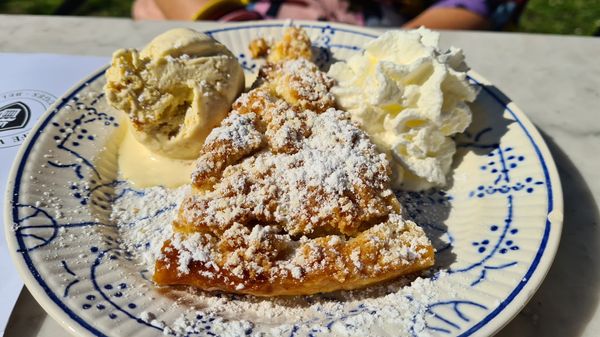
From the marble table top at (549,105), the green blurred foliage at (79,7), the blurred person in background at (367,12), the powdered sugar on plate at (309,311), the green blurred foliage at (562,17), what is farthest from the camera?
the green blurred foliage at (79,7)


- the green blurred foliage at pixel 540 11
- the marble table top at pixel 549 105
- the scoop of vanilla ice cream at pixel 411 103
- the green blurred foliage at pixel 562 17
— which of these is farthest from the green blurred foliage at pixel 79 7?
the green blurred foliage at pixel 562 17

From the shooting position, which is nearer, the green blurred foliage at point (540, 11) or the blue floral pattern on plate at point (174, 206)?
the blue floral pattern on plate at point (174, 206)

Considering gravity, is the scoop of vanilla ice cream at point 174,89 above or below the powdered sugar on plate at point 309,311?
above

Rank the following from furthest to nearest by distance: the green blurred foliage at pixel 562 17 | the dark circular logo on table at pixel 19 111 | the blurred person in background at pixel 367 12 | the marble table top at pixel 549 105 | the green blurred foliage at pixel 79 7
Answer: the green blurred foliage at pixel 79 7
the green blurred foliage at pixel 562 17
the blurred person in background at pixel 367 12
the dark circular logo on table at pixel 19 111
the marble table top at pixel 549 105

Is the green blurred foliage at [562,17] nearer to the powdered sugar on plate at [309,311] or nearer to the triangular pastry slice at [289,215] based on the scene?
the triangular pastry slice at [289,215]

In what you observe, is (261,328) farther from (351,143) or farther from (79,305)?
(351,143)

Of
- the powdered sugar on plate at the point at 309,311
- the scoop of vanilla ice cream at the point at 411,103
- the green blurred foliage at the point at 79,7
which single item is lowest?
the green blurred foliage at the point at 79,7

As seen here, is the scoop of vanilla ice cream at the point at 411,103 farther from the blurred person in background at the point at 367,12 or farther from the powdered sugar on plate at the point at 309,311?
the blurred person in background at the point at 367,12
